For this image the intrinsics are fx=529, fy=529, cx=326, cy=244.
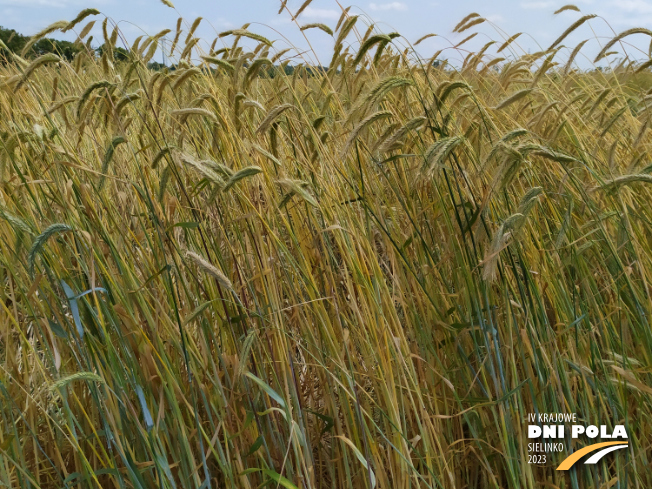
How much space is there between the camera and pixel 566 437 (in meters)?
1.14

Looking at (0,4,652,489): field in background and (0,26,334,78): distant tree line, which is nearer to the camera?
(0,4,652,489): field in background

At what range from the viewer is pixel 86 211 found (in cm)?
124

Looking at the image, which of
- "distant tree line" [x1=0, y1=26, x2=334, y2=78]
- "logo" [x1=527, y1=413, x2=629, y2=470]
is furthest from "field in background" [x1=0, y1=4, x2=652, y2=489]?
"distant tree line" [x1=0, y1=26, x2=334, y2=78]

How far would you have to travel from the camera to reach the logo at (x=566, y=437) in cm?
113

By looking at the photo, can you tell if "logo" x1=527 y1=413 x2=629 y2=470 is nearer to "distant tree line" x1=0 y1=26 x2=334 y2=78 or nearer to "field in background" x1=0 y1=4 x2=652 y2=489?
"field in background" x1=0 y1=4 x2=652 y2=489

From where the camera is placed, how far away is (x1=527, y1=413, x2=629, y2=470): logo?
1132 mm

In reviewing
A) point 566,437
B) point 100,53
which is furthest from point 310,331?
point 100,53

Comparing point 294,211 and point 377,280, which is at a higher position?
point 294,211

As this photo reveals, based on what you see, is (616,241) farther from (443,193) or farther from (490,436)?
(490,436)

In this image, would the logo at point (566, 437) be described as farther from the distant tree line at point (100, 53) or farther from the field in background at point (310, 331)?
the distant tree line at point (100, 53)

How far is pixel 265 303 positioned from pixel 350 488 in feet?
1.43

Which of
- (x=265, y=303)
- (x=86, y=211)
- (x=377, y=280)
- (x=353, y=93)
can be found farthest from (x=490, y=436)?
(x=353, y=93)

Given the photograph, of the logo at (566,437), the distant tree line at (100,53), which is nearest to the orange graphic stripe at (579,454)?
the logo at (566,437)

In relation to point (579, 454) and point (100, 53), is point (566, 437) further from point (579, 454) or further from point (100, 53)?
point (100, 53)
